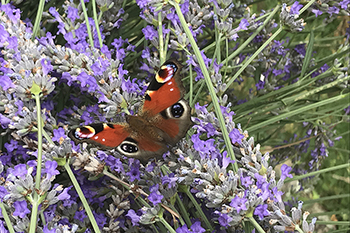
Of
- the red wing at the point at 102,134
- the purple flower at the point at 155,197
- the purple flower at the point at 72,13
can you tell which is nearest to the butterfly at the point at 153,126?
the red wing at the point at 102,134

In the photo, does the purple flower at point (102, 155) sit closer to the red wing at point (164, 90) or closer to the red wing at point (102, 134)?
the red wing at point (102, 134)

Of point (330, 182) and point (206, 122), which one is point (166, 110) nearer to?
point (206, 122)

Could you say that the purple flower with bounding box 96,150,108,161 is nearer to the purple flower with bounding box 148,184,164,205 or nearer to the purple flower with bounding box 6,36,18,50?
the purple flower with bounding box 148,184,164,205

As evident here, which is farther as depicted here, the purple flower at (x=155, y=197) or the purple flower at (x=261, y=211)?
the purple flower at (x=155, y=197)

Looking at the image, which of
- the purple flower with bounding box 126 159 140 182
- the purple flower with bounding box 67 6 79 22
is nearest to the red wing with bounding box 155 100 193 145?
the purple flower with bounding box 126 159 140 182

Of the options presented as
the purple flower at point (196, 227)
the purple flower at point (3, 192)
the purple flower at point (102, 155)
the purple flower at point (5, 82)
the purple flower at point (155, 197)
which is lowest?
the purple flower at point (196, 227)

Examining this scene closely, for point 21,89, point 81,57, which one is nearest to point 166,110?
point 81,57

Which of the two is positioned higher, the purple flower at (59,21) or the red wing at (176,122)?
the purple flower at (59,21)

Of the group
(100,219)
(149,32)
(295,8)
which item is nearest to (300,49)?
(295,8)
